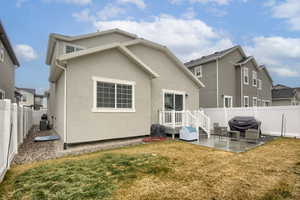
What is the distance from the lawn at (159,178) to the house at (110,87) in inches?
85.1

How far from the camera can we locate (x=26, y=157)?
5324 millimetres

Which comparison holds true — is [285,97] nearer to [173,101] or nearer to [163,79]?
[173,101]

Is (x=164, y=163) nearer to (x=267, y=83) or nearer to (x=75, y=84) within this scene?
(x=75, y=84)

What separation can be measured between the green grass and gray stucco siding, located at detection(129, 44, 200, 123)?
5144mm

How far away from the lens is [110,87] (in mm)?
7398

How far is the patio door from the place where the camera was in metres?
10.5

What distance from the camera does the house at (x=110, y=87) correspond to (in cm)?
646

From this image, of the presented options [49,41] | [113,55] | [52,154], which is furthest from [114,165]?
[49,41]

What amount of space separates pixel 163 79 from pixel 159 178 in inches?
298

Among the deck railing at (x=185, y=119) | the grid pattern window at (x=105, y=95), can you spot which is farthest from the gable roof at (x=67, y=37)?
the deck railing at (x=185, y=119)

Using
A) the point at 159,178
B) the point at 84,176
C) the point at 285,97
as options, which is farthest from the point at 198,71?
the point at 285,97

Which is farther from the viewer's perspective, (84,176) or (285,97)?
(285,97)

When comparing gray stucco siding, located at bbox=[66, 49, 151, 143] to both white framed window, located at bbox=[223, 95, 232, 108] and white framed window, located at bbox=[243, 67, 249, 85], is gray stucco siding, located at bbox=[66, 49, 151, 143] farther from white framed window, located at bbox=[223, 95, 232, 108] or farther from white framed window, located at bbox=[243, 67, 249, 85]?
white framed window, located at bbox=[243, 67, 249, 85]

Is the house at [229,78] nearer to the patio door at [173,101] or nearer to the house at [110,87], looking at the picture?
the patio door at [173,101]
